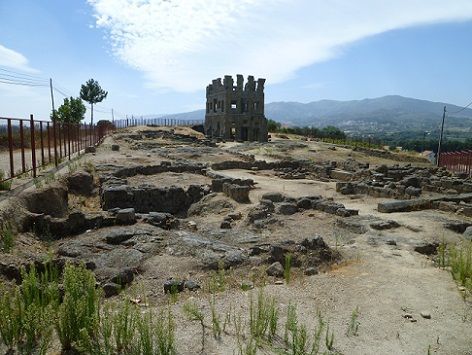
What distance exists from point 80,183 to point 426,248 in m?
Result: 11.8

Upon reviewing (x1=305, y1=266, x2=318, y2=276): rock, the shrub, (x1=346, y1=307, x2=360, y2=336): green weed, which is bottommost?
(x1=305, y1=266, x2=318, y2=276): rock

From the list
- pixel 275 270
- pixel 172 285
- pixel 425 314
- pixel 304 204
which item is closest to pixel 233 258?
pixel 275 270

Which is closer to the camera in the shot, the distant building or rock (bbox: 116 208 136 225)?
rock (bbox: 116 208 136 225)

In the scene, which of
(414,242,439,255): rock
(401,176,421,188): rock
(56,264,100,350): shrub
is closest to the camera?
(56,264,100,350): shrub

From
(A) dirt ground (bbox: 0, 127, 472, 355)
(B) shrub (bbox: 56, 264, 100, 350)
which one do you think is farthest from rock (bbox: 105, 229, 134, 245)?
(B) shrub (bbox: 56, 264, 100, 350)

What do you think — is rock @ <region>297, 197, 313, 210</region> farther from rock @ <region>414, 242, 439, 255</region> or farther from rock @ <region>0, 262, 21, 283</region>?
rock @ <region>0, 262, 21, 283</region>

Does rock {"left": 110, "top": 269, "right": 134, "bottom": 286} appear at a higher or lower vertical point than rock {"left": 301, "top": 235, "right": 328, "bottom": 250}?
lower

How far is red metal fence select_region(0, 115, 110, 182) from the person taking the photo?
11938mm

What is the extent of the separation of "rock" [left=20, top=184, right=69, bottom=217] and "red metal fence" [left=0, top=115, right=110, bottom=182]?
0.84m

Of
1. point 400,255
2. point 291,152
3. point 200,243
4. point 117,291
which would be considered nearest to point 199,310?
point 117,291

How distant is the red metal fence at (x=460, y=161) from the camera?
83.5 ft

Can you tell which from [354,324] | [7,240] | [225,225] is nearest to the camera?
[354,324]

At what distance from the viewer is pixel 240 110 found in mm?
52250

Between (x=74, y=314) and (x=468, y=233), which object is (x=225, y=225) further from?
(x=74, y=314)
